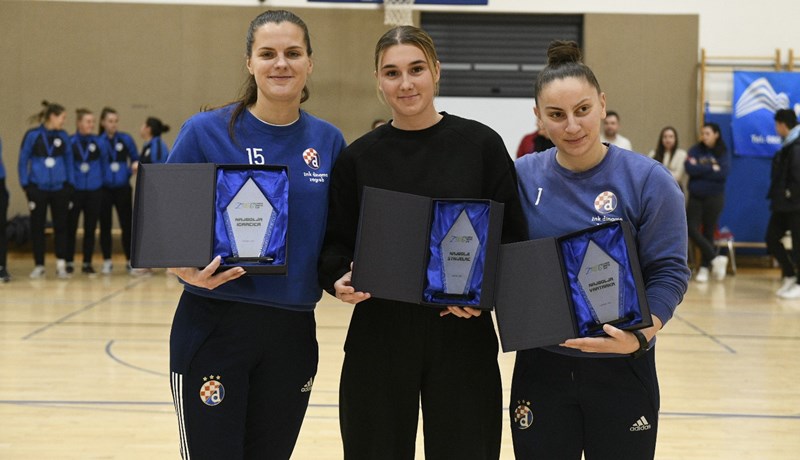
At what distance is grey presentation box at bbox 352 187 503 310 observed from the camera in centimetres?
244

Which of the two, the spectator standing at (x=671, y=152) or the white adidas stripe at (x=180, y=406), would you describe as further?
the spectator standing at (x=671, y=152)

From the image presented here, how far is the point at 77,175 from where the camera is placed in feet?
35.8

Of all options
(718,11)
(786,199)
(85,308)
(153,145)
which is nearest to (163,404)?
(85,308)

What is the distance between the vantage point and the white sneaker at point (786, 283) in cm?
1002

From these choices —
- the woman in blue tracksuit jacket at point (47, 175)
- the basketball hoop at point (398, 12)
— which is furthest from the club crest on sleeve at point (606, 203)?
the basketball hoop at point (398, 12)

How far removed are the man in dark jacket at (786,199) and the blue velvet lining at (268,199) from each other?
347 inches

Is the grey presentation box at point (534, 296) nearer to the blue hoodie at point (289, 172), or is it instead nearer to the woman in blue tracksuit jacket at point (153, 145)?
the blue hoodie at point (289, 172)

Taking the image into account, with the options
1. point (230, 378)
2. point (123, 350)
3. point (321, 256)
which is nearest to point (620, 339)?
point (321, 256)

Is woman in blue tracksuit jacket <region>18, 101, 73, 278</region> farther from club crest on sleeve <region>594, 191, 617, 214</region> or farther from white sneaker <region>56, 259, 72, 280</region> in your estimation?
club crest on sleeve <region>594, 191, 617, 214</region>

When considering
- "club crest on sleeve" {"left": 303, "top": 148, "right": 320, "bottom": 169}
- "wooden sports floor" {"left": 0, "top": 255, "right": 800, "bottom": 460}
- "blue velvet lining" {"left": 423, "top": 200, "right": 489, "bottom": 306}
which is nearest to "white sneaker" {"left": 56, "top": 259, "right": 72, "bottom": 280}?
"wooden sports floor" {"left": 0, "top": 255, "right": 800, "bottom": 460}

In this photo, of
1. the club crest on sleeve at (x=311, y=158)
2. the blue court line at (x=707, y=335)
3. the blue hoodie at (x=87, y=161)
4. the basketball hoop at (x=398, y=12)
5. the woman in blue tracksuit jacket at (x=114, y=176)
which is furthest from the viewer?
the basketball hoop at (x=398, y=12)

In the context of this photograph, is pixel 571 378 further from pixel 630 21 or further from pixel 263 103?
pixel 630 21

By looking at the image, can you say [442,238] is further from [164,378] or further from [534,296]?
[164,378]

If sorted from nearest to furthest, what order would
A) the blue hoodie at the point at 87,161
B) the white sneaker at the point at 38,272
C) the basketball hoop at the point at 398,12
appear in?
the white sneaker at the point at 38,272, the blue hoodie at the point at 87,161, the basketball hoop at the point at 398,12
